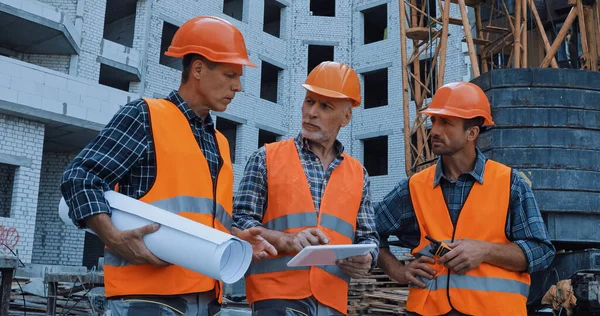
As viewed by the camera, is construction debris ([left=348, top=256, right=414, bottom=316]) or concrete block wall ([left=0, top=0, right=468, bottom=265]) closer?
construction debris ([left=348, top=256, right=414, bottom=316])

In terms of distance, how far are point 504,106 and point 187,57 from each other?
4996 mm

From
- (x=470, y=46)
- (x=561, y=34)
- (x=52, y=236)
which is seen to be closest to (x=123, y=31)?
(x=52, y=236)

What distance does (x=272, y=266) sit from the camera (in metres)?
2.84

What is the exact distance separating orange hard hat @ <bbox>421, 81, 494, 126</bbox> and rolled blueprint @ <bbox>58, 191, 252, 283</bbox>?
159 cm

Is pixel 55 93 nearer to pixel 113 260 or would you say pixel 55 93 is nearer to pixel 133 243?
pixel 113 260

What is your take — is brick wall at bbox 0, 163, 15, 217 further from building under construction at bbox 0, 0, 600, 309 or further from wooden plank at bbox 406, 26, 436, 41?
wooden plank at bbox 406, 26, 436, 41

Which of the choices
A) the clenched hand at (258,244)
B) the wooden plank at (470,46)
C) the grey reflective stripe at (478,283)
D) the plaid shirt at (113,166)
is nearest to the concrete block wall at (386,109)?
the wooden plank at (470,46)

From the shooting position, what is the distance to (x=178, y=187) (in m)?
2.34

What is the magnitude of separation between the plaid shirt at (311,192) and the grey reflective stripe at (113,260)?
738 millimetres

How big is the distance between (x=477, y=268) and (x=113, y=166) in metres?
1.81

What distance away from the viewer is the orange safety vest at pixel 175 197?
2.21m

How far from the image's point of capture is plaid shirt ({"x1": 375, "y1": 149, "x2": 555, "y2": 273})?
3021 millimetres

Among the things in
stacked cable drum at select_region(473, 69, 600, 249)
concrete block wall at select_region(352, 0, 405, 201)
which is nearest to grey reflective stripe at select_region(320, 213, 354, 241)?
stacked cable drum at select_region(473, 69, 600, 249)

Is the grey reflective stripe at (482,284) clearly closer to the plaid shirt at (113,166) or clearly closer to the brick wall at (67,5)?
the plaid shirt at (113,166)
